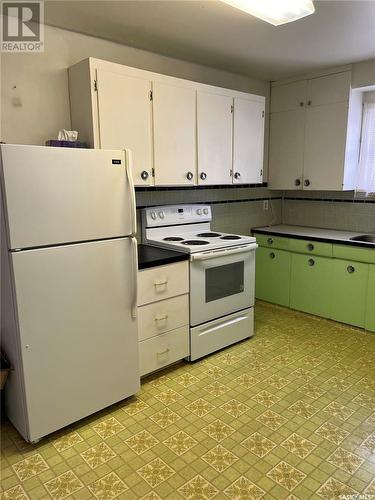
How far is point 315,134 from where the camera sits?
353cm

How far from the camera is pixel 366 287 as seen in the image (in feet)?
10.1

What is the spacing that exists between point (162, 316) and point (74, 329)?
683 millimetres

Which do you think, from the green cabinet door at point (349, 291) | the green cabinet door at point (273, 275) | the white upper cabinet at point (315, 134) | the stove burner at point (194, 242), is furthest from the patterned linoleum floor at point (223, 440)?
the white upper cabinet at point (315, 134)

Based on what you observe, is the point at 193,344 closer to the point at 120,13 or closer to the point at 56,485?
the point at 56,485

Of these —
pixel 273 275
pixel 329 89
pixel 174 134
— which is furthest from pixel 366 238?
pixel 174 134

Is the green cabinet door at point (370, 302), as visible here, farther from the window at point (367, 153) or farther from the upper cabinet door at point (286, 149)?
the upper cabinet door at point (286, 149)

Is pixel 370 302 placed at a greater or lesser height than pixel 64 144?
lesser

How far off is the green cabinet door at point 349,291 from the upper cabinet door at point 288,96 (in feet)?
5.40

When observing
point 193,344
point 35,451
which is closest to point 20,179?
point 35,451


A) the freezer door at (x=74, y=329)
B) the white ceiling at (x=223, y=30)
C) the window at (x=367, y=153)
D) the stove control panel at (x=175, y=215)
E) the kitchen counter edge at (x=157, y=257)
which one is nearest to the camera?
the freezer door at (x=74, y=329)

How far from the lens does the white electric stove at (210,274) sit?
8.68 ft

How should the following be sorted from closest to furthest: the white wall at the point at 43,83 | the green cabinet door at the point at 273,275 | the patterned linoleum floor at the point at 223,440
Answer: the patterned linoleum floor at the point at 223,440, the white wall at the point at 43,83, the green cabinet door at the point at 273,275

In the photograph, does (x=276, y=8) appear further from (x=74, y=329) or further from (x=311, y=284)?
(x=311, y=284)

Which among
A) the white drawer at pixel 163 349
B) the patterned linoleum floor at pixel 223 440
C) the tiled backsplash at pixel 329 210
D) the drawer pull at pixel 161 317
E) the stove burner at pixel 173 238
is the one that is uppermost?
the tiled backsplash at pixel 329 210
